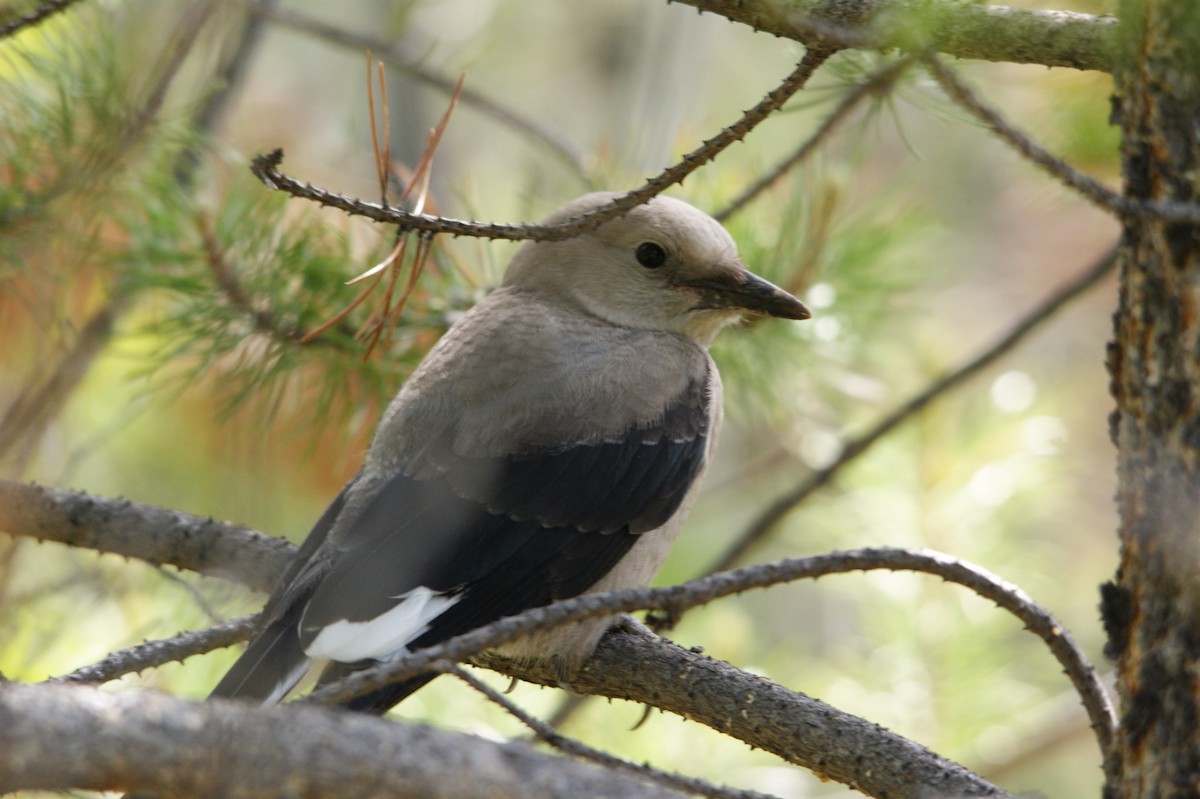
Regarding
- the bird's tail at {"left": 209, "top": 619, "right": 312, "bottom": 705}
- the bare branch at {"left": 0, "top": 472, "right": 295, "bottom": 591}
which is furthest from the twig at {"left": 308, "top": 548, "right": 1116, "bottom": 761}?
the bare branch at {"left": 0, "top": 472, "right": 295, "bottom": 591}

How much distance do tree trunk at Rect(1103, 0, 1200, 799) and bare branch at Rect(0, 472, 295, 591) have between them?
158 centimetres

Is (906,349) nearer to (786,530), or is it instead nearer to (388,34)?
(786,530)

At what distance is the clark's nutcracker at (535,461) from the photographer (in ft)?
7.16

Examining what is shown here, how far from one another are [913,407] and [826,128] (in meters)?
1.16

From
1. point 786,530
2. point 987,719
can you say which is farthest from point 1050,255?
point 987,719

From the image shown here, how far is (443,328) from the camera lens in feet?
9.70

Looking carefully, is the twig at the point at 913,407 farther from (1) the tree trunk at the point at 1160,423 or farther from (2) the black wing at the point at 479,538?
(1) the tree trunk at the point at 1160,423

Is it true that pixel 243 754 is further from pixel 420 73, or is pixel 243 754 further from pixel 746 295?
pixel 420 73

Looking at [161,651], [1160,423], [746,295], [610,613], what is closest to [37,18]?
[161,651]

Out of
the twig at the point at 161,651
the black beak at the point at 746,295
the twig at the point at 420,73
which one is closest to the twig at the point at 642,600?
the twig at the point at 161,651

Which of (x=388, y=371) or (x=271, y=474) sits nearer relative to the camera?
(x=388, y=371)

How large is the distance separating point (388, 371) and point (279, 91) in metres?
3.93

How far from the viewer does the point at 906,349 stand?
4.09m

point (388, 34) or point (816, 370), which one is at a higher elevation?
point (388, 34)
